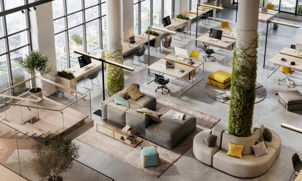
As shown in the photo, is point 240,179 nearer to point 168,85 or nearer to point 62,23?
point 168,85

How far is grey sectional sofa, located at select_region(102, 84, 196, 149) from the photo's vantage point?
11.1m

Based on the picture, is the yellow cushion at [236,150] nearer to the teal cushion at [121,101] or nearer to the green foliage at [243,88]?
the green foliage at [243,88]

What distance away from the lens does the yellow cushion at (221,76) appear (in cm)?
1433

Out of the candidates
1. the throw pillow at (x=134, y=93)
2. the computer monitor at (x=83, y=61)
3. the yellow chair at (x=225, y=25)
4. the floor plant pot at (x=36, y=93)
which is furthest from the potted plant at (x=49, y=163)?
the yellow chair at (x=225, y=25)

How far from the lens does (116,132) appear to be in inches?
455

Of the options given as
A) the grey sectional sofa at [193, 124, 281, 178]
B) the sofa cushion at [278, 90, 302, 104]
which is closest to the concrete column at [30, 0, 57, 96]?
the grey sectional sofa at [193, 124, 281, 178]

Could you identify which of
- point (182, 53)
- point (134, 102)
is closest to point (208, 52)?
point (182, 53)

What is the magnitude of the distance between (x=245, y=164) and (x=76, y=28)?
25.9 feet

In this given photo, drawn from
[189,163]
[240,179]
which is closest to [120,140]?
[189,163]

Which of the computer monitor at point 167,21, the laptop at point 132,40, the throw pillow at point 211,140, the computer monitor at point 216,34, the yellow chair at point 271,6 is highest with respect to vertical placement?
the yellow chair at point 271,6

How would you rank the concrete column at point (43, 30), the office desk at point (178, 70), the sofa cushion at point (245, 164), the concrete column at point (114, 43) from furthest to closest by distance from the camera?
the office desk at point (178, 70) → the concrete column at point (114, 43) → the concrete column at point (43, 30) → the sofa cushion at point (245, 164)

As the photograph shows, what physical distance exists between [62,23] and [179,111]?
5021 mm

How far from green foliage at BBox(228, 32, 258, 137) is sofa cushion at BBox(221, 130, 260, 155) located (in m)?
0.12

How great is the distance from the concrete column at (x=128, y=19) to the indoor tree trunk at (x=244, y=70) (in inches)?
303
